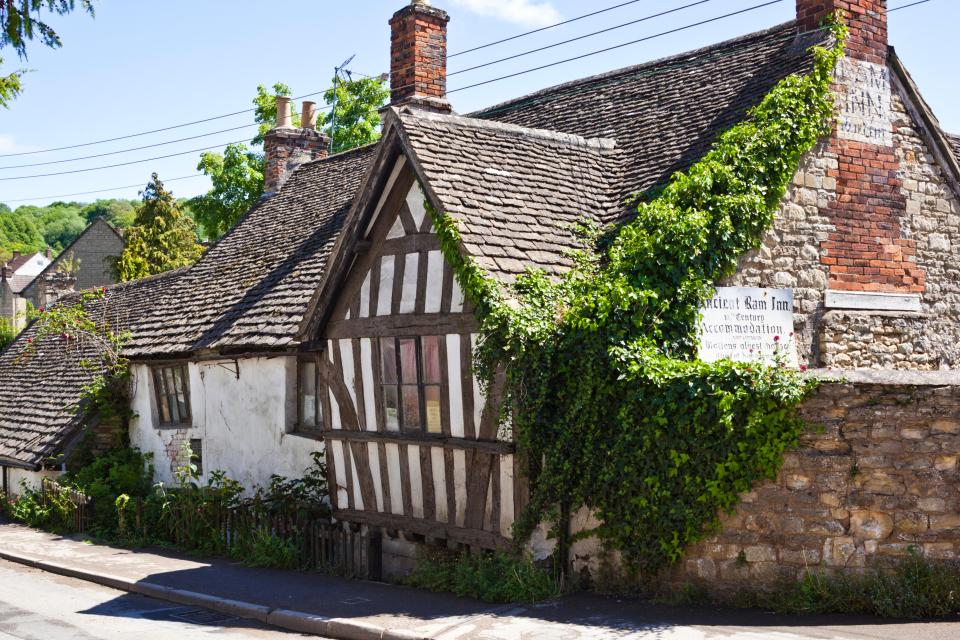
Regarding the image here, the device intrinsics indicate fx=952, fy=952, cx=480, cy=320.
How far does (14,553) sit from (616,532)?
9.89m

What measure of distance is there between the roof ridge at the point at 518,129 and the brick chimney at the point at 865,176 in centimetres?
328

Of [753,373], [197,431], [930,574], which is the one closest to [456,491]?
[753,373]

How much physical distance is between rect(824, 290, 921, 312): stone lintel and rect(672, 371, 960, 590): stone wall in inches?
123

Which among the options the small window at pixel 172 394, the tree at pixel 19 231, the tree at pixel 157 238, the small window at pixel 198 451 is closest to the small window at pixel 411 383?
the small window at pixel 198 451

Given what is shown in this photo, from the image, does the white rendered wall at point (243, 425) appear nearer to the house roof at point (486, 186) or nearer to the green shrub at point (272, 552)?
the house roof at point (486, 186)

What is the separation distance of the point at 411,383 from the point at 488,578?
263cm

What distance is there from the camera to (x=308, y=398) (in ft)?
47.4

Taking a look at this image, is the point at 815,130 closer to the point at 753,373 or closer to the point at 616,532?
the point at 753,373

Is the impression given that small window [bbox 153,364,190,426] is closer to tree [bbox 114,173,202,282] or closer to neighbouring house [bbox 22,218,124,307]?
tree [bbox 114,173,202,282]

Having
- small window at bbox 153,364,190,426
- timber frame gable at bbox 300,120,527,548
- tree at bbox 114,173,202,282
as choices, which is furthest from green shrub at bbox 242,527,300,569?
tree at bbox 114,173,202,282

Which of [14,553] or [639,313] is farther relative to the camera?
[14,553]

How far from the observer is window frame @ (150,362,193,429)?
674 inches

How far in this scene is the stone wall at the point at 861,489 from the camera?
8.19 meters

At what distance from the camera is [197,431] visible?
1661 cm
